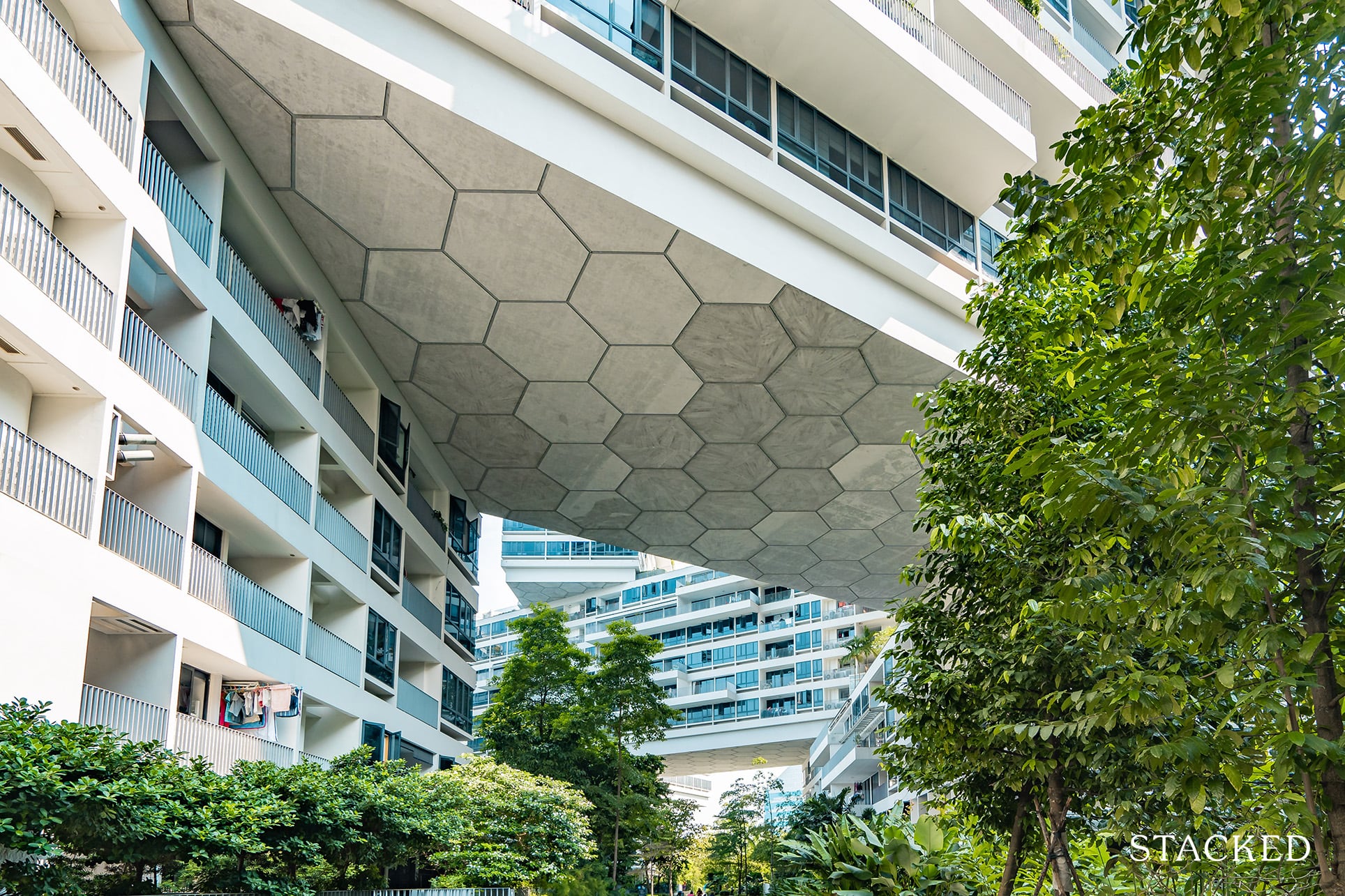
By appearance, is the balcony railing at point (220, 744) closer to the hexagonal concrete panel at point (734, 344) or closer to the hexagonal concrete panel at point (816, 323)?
the hexagonal concrete panel at point (734, 344)

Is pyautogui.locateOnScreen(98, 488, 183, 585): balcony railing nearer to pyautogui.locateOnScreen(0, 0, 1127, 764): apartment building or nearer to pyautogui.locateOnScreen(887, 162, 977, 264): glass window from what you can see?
pyautogui.locateOnScreen(0, 0, 1127, 764): apartment building

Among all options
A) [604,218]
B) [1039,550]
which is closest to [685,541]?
[604,218]

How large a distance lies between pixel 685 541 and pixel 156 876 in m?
18.8

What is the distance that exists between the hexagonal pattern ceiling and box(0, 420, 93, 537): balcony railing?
18.0 feet

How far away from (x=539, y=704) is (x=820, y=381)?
1729 cm

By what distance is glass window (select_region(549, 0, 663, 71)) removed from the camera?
1505 centimetres

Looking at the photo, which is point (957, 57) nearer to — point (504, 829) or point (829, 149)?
point (829, 149)

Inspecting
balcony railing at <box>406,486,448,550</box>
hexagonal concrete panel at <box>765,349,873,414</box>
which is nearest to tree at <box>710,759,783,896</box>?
balcony railing at <box>406,486,448,550</box>

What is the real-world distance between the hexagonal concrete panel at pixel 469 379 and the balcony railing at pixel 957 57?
9441 millimetres

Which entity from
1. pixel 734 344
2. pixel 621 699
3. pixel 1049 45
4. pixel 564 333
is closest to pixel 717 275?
pixel 734 344

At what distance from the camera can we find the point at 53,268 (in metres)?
10.3

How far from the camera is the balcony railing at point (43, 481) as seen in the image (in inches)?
373

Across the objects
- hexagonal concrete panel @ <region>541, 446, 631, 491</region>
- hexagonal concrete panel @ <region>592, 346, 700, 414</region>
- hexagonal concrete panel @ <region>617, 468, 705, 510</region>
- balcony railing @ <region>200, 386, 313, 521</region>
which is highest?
hexagonal concrete panel @ <region>592, 346, 700, 414</region>

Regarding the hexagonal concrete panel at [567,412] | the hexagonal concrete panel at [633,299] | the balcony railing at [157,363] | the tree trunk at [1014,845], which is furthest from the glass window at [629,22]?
the tree trunk at [1014,845]
